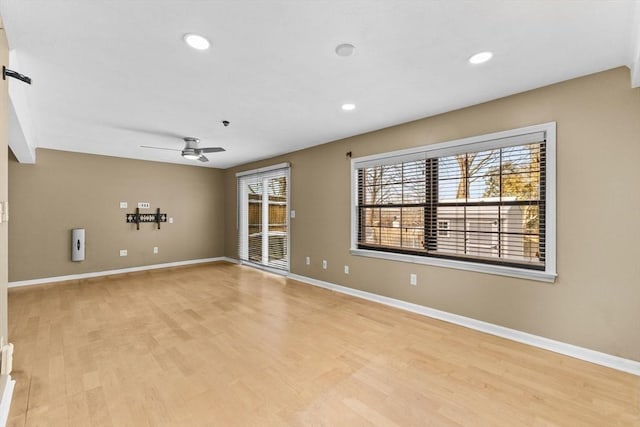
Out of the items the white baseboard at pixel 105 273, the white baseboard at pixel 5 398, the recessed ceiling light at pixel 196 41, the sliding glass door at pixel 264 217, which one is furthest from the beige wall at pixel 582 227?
the white baseboard at pixel 105 273

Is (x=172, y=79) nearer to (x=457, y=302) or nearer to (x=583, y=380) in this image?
(x=457, y=302)

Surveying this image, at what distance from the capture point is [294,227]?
546cm

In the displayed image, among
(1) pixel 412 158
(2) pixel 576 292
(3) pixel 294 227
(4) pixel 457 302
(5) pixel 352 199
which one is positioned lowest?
(4) pixel 457 302

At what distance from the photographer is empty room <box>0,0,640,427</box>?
6.02 ft

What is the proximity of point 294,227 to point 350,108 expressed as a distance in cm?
275

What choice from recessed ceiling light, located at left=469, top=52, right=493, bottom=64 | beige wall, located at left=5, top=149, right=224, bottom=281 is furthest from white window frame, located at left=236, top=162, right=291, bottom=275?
recessed ceiling light, located at left=469, top=52, right=493, bottom=64

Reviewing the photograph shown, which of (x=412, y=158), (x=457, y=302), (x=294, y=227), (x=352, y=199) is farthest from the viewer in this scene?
(x=294, y=227)

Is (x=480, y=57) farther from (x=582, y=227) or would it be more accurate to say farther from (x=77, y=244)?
(x=77, y=244)

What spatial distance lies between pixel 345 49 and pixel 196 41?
3.50ft

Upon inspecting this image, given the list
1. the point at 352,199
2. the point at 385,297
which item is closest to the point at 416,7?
the point at 352,199

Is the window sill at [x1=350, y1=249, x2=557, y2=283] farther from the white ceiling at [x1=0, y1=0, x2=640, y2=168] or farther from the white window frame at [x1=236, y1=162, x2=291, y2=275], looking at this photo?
the white window frame at [x1=236, y1=162, x2=291, y2=275]

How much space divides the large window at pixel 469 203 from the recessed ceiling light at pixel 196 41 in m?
2.65

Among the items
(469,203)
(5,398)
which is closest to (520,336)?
(469,203)

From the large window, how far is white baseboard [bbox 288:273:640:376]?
0.59 m
